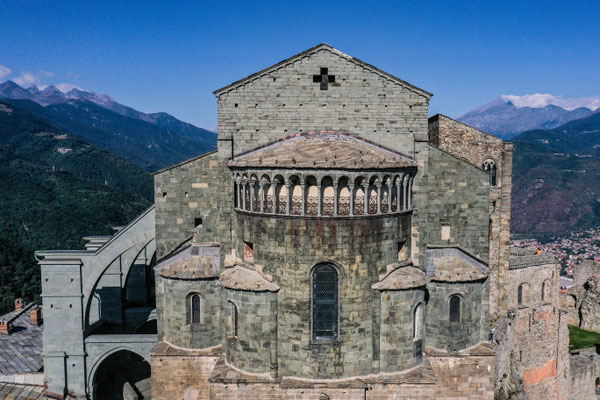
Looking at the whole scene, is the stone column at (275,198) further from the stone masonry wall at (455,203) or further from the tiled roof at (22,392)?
the tiled roof at (22,392)

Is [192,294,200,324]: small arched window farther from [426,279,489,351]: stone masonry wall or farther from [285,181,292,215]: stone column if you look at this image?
[426,279,489,351]: stone masonry wall

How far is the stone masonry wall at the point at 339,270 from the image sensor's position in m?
17.5

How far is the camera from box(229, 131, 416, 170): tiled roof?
17.0m

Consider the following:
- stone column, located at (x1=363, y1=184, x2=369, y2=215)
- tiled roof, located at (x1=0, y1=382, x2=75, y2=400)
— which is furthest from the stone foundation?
stone column, located at (x1=363, y1=184, x2=369, y2=215)

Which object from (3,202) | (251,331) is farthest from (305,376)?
(3,202)

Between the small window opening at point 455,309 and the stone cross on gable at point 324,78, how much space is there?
10017 mm

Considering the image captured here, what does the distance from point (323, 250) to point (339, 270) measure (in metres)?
0.99

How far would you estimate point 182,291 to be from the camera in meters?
19.6

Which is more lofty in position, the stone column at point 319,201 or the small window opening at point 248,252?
the stone column at point 319,201

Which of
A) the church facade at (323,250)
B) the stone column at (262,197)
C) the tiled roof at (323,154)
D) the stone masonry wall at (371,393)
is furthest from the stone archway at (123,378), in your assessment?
the tiled roof at (323,154)

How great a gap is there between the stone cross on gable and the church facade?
2.1 inches

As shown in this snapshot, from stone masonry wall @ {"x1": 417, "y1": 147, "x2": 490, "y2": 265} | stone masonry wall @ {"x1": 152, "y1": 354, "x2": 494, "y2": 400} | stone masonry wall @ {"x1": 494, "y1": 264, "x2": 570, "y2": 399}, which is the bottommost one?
stone masonry wall @ {"x1": 494, "y1": 264, "x2": 570, "y2": 399}

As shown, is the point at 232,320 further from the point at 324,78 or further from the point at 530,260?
the point at 530,260

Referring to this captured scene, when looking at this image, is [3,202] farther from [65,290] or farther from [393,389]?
[393,389]
